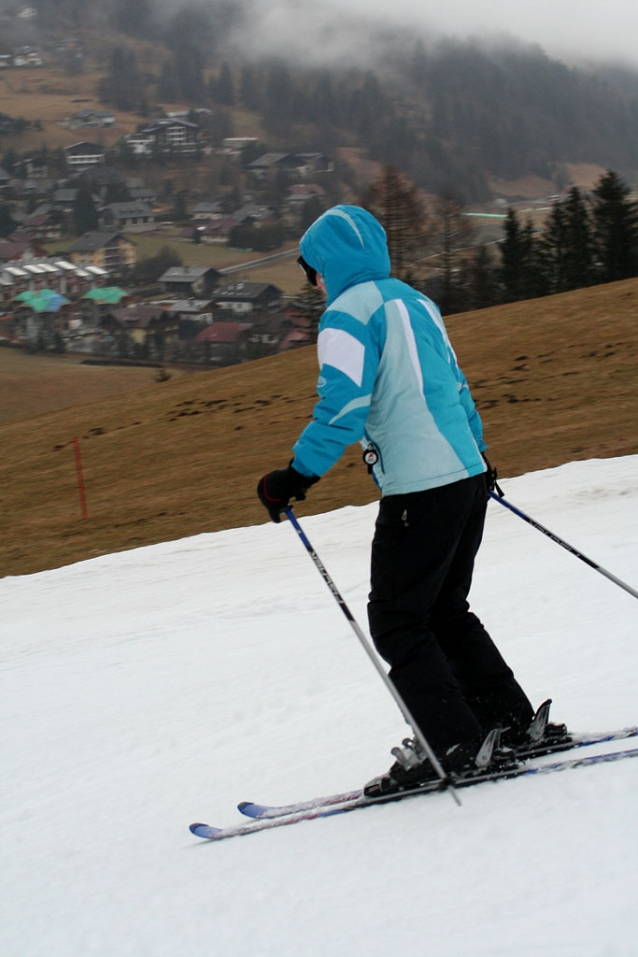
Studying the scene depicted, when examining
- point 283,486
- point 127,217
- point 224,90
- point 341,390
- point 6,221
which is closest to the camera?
point 341,390

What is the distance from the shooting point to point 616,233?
36.2 metres

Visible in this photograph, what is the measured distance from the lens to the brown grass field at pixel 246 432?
33.6 ft

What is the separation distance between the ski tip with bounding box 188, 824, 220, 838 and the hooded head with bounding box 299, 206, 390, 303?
1635 mm

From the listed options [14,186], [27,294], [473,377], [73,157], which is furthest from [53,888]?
[73,157]

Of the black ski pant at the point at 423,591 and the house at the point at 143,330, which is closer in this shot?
the black ski pant at the point at 423,591

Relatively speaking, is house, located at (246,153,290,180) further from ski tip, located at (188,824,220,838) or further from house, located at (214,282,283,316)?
ski tip, located at (188,824,220,838)

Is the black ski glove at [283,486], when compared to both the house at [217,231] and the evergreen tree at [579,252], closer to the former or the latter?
the evergreen tree at [579,252]

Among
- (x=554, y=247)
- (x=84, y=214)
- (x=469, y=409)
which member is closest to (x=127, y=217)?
(x=84, y=214)

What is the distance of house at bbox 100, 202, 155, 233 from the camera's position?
118625 millimetres

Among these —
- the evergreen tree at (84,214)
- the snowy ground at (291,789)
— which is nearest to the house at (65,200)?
the evergreen tree at (84,214)

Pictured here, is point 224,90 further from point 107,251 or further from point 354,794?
point 354,794

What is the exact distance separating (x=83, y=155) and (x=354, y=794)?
6190 inches

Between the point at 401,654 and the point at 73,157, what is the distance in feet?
513

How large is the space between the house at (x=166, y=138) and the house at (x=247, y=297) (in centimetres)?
8996
